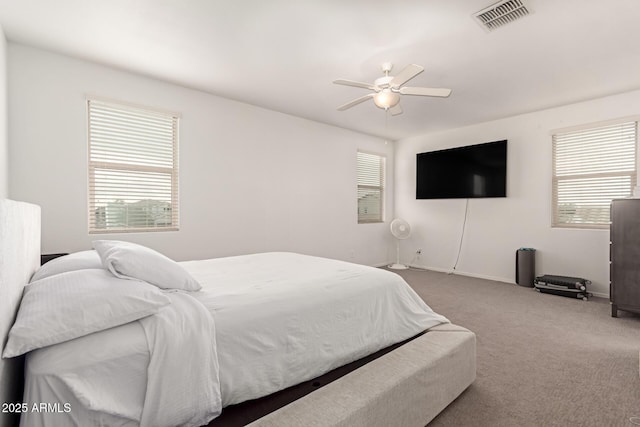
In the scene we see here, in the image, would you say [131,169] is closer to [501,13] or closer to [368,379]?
[368,379]

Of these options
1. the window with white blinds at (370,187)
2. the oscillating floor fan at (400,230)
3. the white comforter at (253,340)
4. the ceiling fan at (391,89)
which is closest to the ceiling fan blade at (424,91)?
the ceiling fan at (391,89)

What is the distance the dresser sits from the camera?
10.3ft

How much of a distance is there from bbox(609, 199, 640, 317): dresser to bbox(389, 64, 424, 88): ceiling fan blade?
2735 millimetres

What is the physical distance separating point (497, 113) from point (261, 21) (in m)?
3.92

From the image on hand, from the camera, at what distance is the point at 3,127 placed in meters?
2.54

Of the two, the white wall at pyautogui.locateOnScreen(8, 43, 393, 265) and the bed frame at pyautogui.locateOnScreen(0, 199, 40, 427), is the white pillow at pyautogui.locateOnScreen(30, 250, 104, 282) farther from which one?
the white wall at pyautogui.locateOnScreen(8, 43, 393, 265)

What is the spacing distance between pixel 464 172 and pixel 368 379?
4.67 meters

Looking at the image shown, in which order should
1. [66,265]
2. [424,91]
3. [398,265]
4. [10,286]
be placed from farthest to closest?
[398,265] → [424,91] → [66,265] → [10,286]

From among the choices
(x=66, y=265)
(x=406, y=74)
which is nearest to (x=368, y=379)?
(x=66, y=265)

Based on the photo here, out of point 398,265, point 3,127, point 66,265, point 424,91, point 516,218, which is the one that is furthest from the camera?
point 398,265

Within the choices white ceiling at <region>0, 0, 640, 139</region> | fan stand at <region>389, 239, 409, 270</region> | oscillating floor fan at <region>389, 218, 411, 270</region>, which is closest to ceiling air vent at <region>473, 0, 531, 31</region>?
white ceiling at <region>0, 0, 640, 139</region>

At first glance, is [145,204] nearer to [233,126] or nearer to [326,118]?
[233,126]

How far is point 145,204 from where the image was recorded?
11.4 feet

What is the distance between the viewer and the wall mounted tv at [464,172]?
4.91 m
